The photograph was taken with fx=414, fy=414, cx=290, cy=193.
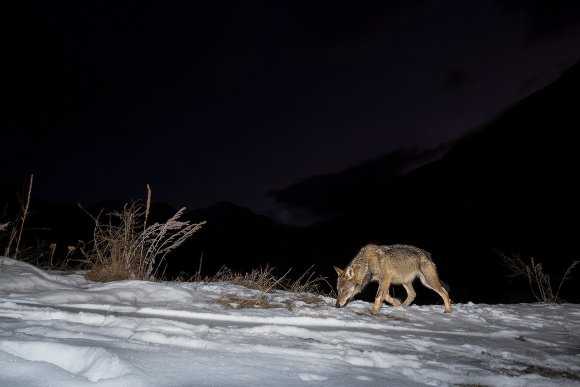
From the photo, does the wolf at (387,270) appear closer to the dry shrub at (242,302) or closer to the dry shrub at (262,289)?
the dry shrub at (262,289)

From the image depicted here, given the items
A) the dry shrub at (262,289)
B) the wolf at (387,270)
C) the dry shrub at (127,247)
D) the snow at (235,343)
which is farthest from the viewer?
the wolf at (387,270)

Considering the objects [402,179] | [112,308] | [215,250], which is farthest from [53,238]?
[402,179]

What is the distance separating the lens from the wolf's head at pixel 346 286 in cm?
605

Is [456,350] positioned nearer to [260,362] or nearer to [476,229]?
[260,362]

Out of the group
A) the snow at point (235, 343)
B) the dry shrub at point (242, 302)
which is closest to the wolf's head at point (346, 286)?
the snow at point (235, 343)

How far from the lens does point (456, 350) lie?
330 centimetres

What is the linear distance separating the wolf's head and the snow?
80cm

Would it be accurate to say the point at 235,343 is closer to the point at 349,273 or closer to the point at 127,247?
the point at 127,247

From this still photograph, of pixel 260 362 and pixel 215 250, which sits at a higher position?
pixel 215 250

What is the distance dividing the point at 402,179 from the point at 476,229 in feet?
85.7

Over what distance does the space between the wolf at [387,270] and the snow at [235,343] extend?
92 centimetres

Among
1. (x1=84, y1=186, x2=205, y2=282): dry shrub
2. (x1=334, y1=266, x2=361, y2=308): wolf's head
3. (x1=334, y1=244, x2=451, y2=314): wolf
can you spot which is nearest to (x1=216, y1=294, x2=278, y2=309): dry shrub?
(x1=84, y1=186, x2=205, y2=282): dry shrub

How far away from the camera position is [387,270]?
20.5ft

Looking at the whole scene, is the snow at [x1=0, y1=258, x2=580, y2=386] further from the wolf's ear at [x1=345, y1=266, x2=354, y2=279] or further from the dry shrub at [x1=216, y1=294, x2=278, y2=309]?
the wolf's ear at [x1=345, y1=266, x2=354, y2=279]
